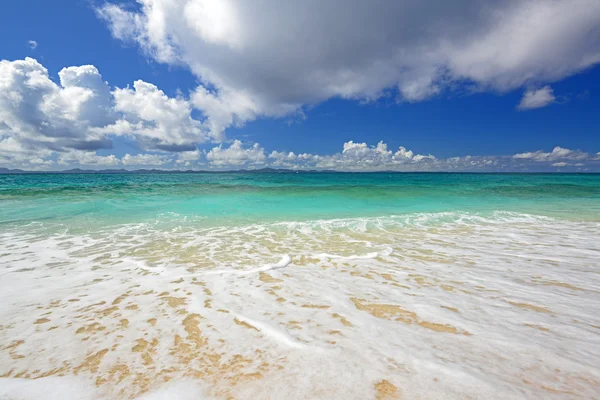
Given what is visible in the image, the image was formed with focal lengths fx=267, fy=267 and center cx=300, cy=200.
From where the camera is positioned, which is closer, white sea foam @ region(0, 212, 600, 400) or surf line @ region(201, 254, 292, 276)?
white sea foam @ region(0, 212, 600, 400)

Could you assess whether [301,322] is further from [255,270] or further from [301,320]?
[255,270]

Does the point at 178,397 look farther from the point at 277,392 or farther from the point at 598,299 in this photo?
the point at 598,299

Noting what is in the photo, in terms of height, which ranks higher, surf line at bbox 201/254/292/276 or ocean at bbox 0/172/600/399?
ocean at bbox 0/172/600/399

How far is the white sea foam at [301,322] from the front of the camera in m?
2.68

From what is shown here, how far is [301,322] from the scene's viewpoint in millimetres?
3898

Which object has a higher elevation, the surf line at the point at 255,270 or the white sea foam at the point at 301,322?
the white sea foam at the point at 301,322

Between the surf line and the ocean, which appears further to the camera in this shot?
the surf line

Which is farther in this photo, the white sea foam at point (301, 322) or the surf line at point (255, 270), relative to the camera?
the surf line at point (255, 270)

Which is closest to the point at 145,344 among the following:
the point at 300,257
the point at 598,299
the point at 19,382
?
the point at 19,382

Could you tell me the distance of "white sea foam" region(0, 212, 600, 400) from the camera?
Answer: 2.68 metres

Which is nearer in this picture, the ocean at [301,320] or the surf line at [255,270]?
the ocean at [301,320]

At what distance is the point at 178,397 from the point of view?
253 centimetres

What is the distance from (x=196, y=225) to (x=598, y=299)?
12.5 metres

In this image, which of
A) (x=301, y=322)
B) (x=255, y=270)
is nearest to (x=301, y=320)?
(x=301, y=322)
